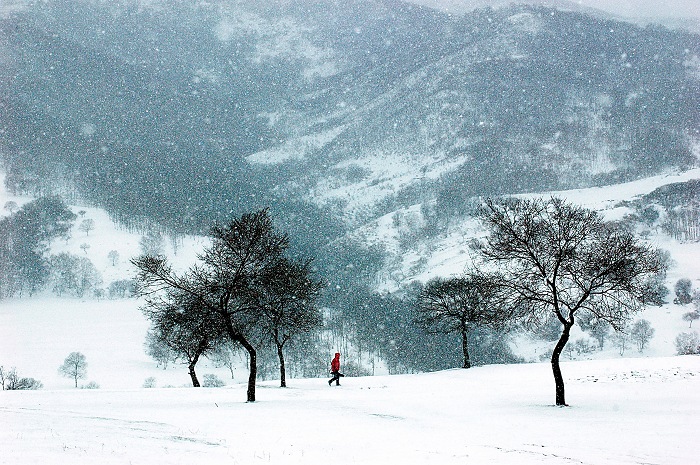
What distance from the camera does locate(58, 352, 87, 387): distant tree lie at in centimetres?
13262

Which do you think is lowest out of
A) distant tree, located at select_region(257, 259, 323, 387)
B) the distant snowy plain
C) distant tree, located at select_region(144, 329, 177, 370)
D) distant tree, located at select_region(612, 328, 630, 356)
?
distant tree, located at select_region(612, 328, 630, 356)

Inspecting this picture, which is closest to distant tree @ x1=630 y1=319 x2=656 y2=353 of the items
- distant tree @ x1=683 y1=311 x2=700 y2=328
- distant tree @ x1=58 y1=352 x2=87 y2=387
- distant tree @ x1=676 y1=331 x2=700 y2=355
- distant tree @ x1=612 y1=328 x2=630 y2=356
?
distant tree @ x1=612 y1=328 x2=630 y2=356

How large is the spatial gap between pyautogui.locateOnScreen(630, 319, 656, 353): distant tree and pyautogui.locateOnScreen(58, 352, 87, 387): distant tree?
174523 millimetres

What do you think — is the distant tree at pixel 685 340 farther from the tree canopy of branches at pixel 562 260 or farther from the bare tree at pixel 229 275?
the bare tree at pixel 229 275

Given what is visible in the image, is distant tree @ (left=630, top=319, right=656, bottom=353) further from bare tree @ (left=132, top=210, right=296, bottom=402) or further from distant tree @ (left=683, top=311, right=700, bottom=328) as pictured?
bare tree @ (left=132, top=210, right=296, bottom=402)

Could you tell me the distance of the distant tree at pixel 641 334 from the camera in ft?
563

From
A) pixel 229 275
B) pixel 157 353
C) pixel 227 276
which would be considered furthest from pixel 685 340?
pixel 227 276

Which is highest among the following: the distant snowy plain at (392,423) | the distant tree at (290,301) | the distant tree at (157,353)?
the distant tree at (290,301)

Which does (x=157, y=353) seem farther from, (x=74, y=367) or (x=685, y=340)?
(x=685, y=340)

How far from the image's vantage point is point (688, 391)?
26.1 metres

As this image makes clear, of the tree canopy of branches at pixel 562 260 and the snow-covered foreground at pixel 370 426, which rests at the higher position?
the tree canopy of branches at pixel 562 260

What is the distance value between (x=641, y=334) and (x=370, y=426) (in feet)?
610

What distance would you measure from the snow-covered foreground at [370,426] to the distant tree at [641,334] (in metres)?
162

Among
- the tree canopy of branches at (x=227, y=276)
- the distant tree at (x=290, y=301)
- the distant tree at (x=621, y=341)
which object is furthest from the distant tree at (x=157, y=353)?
the distant tree at (x=621, y=341)
